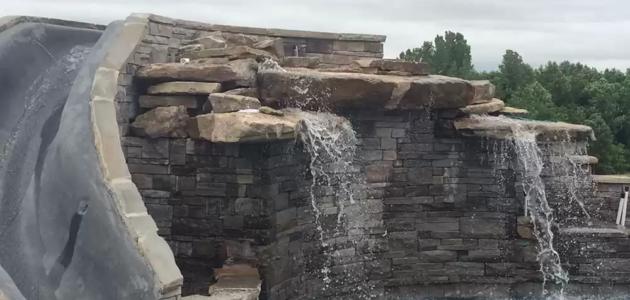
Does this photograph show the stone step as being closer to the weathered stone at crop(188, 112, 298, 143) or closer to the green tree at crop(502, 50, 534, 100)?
the weathered stone at crop(188, 112, 298, 143)

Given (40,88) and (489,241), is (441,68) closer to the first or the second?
(489,241)

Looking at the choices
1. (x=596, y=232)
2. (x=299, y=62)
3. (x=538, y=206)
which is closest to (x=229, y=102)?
(x=299, y=62)

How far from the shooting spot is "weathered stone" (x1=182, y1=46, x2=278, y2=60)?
7.92 metres

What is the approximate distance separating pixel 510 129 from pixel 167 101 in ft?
14.5

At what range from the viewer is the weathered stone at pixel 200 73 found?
731cm

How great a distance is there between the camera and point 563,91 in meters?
23.7

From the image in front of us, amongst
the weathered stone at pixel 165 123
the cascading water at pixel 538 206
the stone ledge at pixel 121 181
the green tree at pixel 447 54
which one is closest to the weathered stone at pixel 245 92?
the weathered stone at pixel 165 123

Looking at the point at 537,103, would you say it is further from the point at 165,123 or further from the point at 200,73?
the point at 165,123

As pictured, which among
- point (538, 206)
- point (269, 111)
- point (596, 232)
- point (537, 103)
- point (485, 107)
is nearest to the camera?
point (269, 111)

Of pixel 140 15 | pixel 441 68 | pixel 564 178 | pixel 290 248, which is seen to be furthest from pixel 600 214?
pixel 441 68

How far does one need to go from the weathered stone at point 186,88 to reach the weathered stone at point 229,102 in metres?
0.25

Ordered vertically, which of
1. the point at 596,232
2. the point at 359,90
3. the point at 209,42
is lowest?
the point at 596,232

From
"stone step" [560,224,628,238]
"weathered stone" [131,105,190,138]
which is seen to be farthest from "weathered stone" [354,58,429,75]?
"stone step" [560,224,628,238]

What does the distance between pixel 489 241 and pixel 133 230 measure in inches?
214
